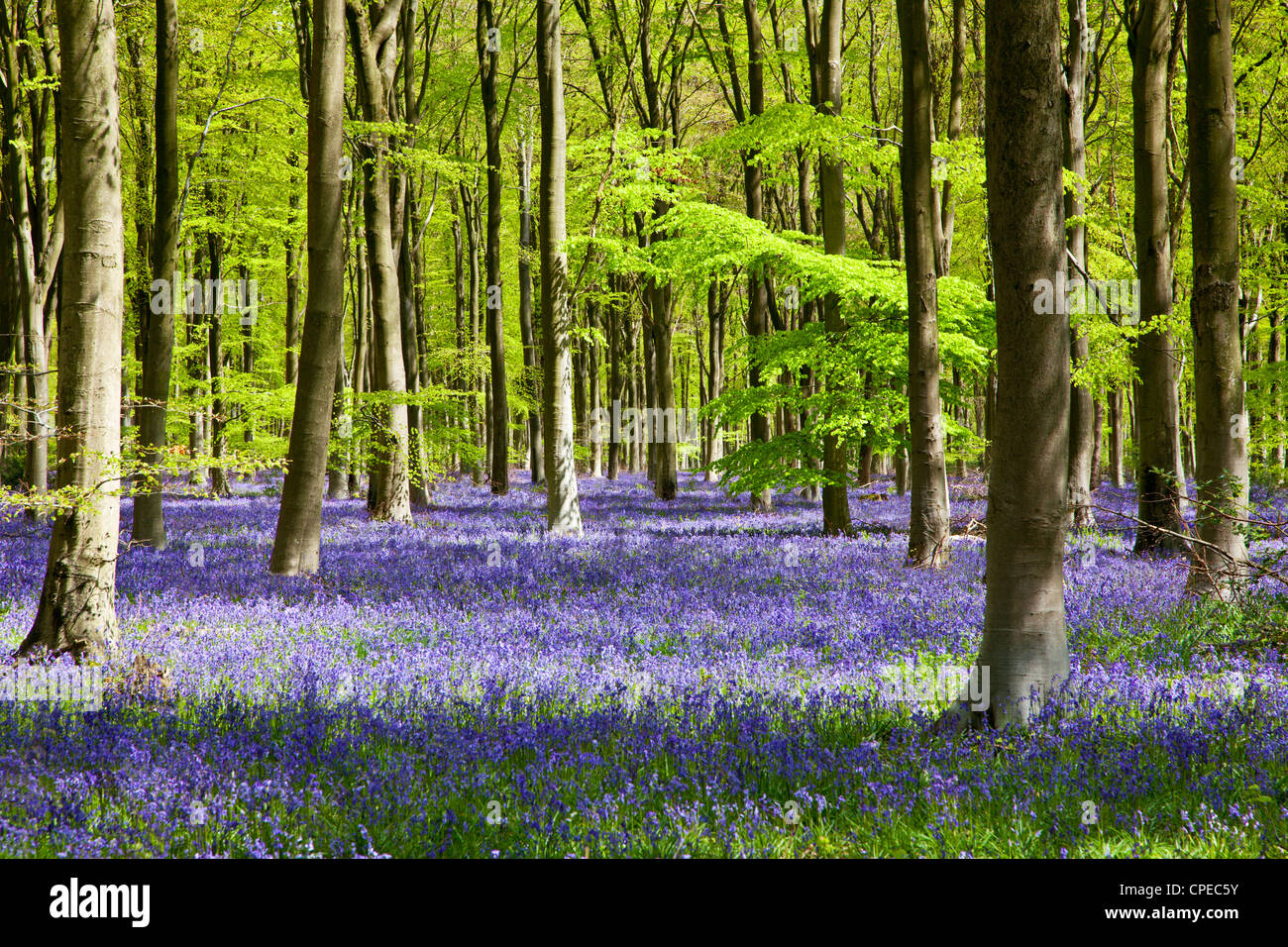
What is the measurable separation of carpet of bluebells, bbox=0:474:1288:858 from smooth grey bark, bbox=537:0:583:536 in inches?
199

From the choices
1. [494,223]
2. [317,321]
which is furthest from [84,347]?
[494,223]

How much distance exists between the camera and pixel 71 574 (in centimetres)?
550

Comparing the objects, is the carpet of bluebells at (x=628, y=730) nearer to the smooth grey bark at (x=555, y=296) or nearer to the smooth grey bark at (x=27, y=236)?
the smooth grey bark at (x=555, y=296)

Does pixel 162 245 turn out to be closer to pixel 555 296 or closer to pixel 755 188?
pixel 555 296

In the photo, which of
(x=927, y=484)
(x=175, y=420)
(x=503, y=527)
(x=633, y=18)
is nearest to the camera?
(x=927, y=484)

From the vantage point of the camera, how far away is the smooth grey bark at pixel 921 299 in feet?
33.6

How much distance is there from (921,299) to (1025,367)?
641 centimetres

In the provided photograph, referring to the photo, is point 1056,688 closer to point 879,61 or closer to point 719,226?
point 719,226

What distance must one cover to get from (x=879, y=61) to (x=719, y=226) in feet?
48.7

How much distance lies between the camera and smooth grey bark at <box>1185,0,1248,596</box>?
314 inches

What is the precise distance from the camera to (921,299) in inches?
416

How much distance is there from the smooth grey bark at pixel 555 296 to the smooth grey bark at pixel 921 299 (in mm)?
5928
